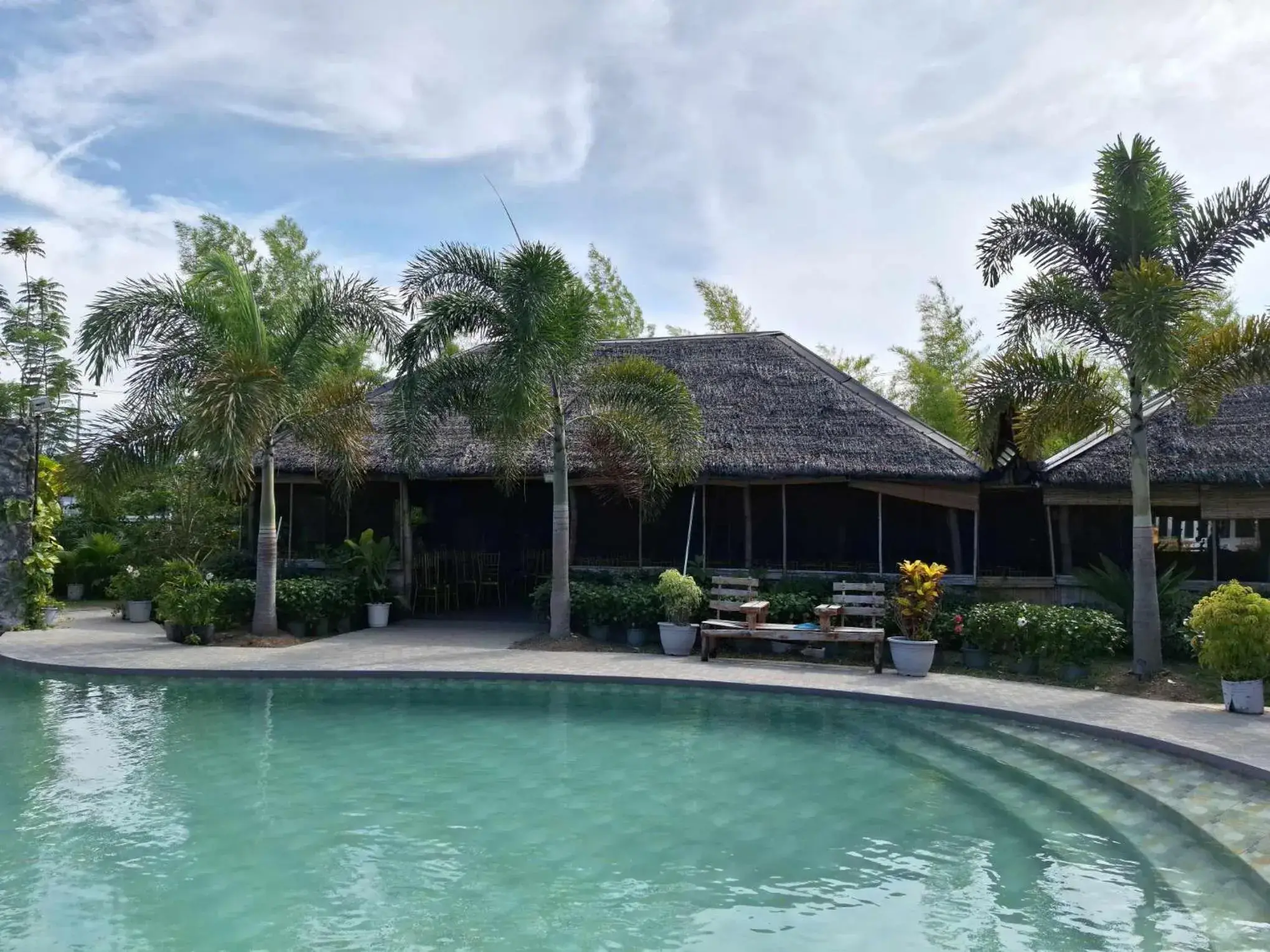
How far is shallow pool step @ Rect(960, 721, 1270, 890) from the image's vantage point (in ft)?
19.1

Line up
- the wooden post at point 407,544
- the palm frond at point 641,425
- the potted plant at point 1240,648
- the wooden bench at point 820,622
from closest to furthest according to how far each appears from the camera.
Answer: the potted plant at point 1240,648 < the wooden bench at point 820,622 < the palm frond at point 641,425 < the wooden post at point 407,544

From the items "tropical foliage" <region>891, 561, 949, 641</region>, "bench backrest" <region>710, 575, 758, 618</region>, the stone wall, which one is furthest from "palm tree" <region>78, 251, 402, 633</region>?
"tropical foliage" <region>891, 561, 949, 641</region>

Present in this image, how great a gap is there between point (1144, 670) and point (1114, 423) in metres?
2.78

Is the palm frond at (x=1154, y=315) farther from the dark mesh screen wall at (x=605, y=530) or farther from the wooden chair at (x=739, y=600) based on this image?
the dark mesh screen wall at (x=605, y=530)

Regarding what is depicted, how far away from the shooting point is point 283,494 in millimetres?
16766

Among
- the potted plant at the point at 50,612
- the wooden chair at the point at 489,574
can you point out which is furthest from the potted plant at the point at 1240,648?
the potted plant at the point at 50,612

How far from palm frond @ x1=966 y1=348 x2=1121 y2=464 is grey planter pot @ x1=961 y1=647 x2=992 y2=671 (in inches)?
97.6

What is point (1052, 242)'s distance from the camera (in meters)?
10.8

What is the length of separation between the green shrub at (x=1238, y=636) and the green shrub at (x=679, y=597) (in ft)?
18.7

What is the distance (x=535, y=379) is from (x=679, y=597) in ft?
11.0

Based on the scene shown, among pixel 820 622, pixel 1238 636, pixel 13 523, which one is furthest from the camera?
pixel 13 523

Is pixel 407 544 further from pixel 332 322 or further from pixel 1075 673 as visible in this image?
pixel 1075 673

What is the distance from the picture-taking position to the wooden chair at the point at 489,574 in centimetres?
1781

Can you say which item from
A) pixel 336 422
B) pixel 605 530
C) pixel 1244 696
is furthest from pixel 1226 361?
pixel 336 422
